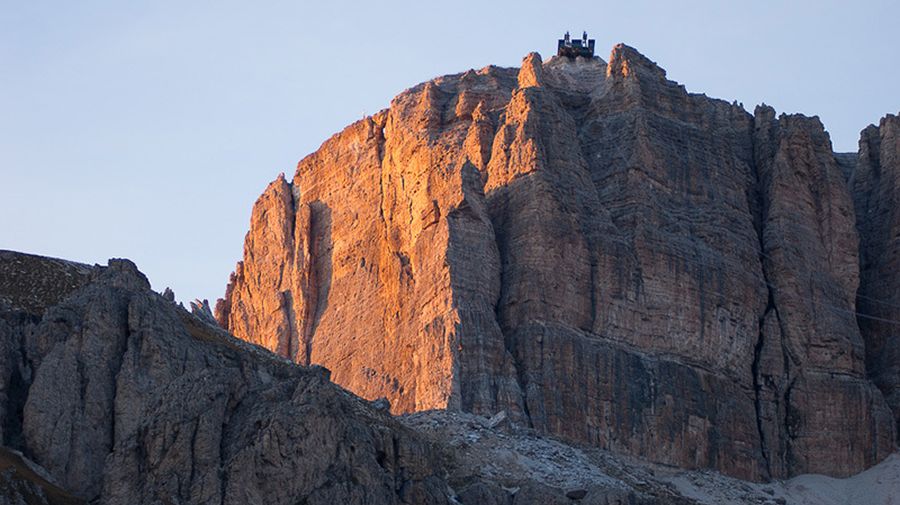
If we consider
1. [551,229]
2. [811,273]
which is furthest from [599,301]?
[811,273]

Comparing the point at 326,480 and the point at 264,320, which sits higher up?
the point at 264,320

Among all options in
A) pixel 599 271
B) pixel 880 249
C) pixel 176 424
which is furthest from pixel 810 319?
pixel 176 424

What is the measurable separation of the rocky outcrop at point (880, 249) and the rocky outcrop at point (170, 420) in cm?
5247

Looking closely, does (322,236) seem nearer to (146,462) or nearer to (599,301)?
(599,301)

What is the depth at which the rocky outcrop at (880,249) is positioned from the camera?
175 metres

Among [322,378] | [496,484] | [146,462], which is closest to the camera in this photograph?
[146,462]

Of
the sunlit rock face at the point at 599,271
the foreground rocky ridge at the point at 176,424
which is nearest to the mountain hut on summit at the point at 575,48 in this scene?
the sunlit rock face at the point at 599,271

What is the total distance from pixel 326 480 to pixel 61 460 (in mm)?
10851

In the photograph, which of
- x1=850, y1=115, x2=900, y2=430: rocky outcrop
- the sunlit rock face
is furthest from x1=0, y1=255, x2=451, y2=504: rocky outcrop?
x1=850, y1=115, x2=900, y2=430: rocky outcrop

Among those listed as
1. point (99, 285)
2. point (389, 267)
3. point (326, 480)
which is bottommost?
point (326, 480)

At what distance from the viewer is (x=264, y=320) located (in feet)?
624

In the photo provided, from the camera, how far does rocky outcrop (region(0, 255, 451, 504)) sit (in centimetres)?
11700

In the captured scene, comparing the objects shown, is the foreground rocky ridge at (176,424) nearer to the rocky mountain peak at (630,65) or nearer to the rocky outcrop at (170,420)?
the rocky outcrop at (170,420)

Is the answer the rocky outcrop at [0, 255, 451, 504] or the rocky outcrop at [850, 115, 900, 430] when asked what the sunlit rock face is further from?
the rocky outcrop at [0, 255, 451, 504]
